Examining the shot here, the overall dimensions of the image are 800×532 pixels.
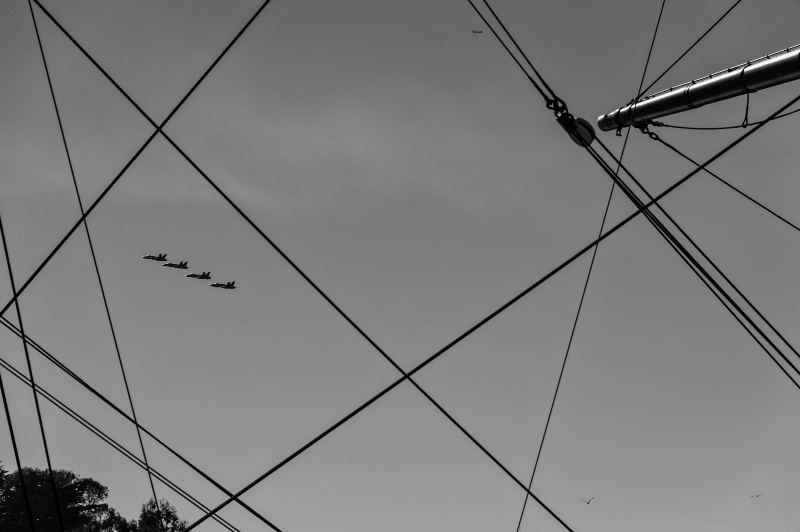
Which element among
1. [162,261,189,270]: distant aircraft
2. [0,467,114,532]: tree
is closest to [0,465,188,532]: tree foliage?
[0,467,114,532]: tree

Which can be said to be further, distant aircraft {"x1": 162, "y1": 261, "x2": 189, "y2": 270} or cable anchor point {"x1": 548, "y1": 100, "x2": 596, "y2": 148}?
distant aircraft {"x1": 162, "y1": 261, "x2": 189, "y2": 270}

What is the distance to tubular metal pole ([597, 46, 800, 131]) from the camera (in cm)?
835

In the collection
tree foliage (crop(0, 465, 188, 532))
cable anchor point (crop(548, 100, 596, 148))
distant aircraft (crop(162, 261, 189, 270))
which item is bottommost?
cable anchor point (crop(548, 100, 596, 148))

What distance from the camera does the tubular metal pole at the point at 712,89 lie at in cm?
835

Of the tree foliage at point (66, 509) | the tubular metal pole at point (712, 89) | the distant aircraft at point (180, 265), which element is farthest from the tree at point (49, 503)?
the tubular metal pole at point (712, 89)

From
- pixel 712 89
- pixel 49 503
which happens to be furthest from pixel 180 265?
pixel 712 89

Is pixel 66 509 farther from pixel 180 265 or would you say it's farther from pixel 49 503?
pixel 180 265

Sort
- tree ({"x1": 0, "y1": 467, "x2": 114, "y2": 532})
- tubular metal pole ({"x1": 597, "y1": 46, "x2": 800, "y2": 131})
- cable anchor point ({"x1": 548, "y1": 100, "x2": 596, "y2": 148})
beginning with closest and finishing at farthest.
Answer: tubular metal pole ({"x1": 597, "y1": 46, "x2": 800, "y2": 131})
cable anchor point ({"x1": 548, "y1": 100, "x2": 596, "y2": 148})
tree ({"x1": 0, "y1": 467, "x2": 114, "y2": 532})

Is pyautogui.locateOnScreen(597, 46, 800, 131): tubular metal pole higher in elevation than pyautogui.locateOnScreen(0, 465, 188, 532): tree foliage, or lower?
lower

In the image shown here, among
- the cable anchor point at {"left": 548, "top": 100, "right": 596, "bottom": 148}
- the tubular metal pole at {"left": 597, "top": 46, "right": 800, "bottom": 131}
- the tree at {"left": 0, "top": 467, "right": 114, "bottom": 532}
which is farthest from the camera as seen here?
the tree at {"left": 0, "top": 467, "right": 114, "bottom": 532}

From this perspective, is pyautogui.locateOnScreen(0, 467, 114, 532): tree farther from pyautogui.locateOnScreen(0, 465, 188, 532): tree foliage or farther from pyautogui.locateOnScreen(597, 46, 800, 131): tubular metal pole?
pyautogui.locateOnScreen(597, 46, 800, 131): tubular metal pole

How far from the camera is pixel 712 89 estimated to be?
10.1 metres

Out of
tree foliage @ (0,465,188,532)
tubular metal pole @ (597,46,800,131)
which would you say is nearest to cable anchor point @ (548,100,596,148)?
tubular metal pole @ (597,46,800,131)

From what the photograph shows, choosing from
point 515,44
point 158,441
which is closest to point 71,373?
point 158,441
